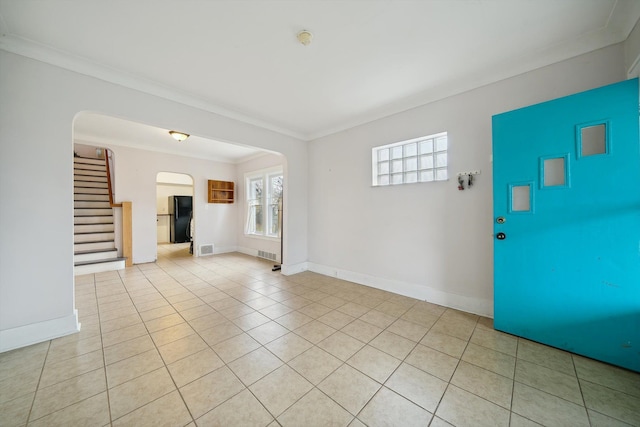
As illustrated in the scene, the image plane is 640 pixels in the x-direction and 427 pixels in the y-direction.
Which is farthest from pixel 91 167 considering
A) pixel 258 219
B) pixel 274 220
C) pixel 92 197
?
pixel 274 220

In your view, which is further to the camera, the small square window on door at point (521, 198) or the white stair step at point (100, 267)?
the white stair step at point (100, 267)

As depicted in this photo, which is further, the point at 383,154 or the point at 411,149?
the point at 383,154

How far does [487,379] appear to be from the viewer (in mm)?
1642

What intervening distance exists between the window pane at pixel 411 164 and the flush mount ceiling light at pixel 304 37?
6.74 ft

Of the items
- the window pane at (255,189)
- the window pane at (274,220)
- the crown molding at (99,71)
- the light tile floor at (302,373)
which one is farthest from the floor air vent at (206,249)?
the crown molding at (99,71)

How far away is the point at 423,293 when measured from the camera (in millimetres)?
3020

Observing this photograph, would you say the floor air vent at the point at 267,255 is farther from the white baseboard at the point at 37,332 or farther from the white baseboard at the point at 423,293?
the white baseboard at the point at 37,332

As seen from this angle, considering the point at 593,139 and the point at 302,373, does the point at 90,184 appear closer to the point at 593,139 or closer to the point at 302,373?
the point at 302,373

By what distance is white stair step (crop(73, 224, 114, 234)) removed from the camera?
479cm

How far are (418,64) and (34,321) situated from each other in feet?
15.3

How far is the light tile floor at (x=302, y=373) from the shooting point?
4.45 feet

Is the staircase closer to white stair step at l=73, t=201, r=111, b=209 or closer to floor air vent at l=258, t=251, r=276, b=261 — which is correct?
white stair step at l=73, t=201, r=111, b=209

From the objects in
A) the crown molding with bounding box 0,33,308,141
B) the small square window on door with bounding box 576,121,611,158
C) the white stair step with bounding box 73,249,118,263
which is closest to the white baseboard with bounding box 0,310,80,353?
the crown molding with bounding box 0,33,308,141

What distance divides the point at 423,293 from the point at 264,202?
4488 mm
